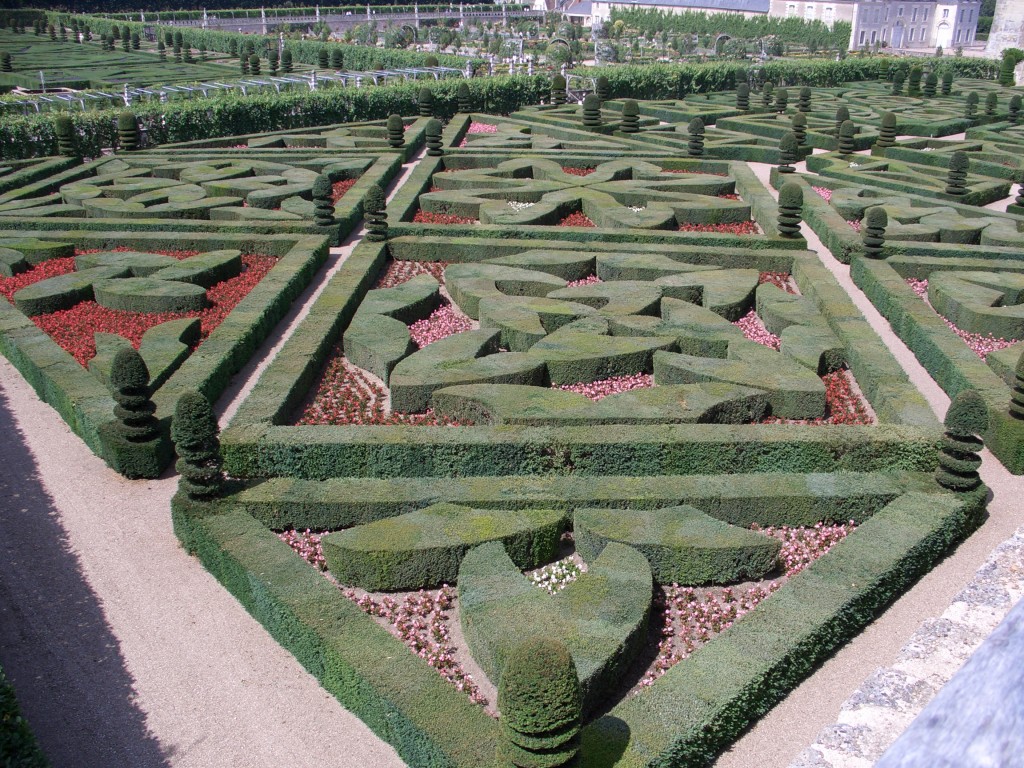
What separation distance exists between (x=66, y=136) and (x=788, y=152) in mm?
20930

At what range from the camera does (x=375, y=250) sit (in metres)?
17.8

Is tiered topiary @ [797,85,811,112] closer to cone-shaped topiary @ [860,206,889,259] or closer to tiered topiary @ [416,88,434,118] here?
tiered topiary @ [416,88,434,118]

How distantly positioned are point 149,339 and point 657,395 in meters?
7.88

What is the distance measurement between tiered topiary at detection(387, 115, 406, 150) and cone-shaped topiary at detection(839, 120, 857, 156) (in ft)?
46.2

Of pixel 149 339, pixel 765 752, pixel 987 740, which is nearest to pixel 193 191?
pixel 149 339

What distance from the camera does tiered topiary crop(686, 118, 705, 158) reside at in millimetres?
26922

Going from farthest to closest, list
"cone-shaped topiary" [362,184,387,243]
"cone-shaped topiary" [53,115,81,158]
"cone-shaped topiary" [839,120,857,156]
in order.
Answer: "cone-shaped topiary" [839,120,857,156], "cone-shaped topiary" [53,115,81,158], "cone-shaped topiary" [362,184,387,243]

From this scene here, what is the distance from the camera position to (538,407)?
1140 cm

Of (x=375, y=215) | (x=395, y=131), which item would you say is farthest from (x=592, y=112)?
(x=375, y=215)

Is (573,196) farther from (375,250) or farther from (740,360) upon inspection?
(740,360)

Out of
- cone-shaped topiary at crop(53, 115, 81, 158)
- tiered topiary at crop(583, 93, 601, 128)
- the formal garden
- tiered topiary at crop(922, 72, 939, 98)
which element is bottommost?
the formal garden

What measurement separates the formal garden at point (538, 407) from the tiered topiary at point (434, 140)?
119 cm

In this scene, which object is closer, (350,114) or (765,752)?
(765,752)

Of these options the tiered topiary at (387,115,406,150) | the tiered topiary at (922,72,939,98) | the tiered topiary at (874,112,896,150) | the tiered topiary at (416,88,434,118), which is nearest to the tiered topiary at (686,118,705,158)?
the tiered topiary at (874,112,896,150)
